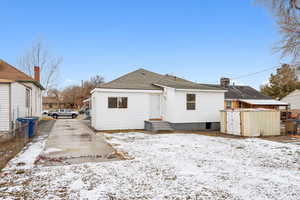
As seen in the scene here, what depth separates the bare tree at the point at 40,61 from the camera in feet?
83.3

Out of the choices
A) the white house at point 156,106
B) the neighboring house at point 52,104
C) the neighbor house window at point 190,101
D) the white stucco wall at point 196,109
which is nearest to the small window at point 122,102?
the white house at point 156,106

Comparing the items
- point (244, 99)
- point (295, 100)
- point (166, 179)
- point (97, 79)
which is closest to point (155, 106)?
point (166, 179)

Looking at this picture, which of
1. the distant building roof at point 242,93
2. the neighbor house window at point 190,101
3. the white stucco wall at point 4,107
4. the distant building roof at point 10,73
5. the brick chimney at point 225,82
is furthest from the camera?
the brick chimney at point 225,82

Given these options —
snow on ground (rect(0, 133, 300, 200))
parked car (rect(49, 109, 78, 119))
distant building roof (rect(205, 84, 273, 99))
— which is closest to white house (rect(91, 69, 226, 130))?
snow on ground (rect(0, 133, 300, 200))

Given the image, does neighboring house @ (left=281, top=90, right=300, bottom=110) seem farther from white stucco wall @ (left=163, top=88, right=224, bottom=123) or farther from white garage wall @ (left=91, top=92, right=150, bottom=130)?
white garage wall @ (left=91, top=92, right=150, bottom=130)

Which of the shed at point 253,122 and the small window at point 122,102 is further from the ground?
the small window at point 122,102

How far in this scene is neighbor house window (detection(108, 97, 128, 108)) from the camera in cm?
1284

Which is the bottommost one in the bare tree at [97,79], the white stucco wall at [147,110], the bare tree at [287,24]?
the white stucco wall at [147,110]

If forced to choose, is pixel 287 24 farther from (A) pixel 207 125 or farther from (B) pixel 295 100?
(B) pixel 295 100

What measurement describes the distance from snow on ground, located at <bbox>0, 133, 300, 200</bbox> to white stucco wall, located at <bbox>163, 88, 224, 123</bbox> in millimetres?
6566

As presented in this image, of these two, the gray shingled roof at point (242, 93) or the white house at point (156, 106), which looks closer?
the white house at point (156, 106)

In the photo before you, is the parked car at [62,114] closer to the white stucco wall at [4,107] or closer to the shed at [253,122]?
the white stucco wall at [4,107]

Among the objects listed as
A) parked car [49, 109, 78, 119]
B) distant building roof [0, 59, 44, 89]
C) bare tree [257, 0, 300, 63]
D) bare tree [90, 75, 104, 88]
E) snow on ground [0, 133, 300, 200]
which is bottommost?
snow on ground [0, 133, 300, 200]

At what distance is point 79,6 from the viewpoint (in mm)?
15438
